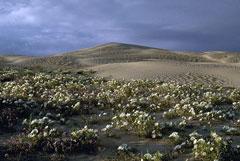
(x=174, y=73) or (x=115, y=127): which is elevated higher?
(x=174, y=73)

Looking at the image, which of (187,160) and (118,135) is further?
(118,135)

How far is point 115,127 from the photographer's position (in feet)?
54.6

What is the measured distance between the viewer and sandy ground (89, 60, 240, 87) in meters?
38.6

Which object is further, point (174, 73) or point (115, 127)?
point (174, 73)

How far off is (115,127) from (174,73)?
25154mm

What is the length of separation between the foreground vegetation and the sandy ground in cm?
1479

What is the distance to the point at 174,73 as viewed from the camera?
1625 inches

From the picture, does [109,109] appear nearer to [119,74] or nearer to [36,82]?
[36,82]

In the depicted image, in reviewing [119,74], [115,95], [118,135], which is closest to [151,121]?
[118,135]

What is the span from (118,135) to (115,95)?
745cm

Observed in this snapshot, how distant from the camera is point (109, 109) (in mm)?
20250

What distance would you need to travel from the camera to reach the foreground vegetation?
44.8 feet

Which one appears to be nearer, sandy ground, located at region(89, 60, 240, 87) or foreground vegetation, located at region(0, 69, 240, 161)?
foreground vegetation, located at region(0, 69, 240, 161)

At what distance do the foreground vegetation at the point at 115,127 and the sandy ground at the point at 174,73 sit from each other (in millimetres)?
14794
